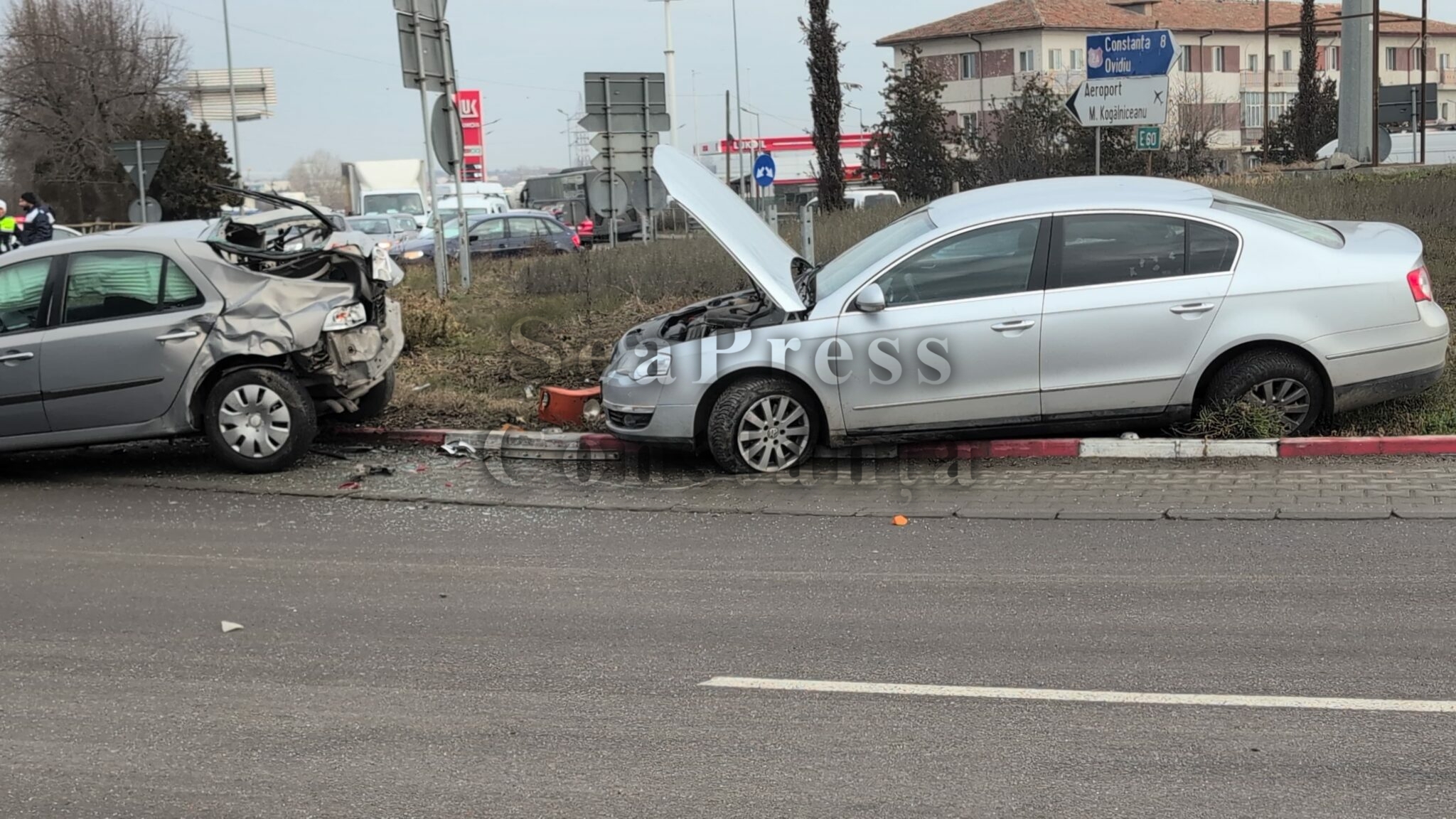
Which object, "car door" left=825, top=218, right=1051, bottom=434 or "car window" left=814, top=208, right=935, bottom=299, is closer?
"car door" left=825, top=218, right=1051, bottom=434

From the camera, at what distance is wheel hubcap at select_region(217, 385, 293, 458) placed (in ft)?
29.9

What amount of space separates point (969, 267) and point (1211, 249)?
57.0 inches

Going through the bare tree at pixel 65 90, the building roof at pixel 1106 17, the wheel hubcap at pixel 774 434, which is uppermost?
the building roof at pixel 1106 17

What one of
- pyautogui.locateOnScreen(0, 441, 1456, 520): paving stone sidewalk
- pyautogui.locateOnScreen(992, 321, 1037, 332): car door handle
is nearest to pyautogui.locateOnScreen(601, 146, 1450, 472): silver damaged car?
pyautogui.locateOnScreen(992, 321, 1037, 332): car door handle

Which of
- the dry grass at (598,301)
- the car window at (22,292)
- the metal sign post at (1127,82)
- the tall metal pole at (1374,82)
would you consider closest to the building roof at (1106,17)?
the tall metal pole at (1374,82)

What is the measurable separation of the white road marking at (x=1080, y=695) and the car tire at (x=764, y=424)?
353 centimetres

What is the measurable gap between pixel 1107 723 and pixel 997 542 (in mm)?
2456

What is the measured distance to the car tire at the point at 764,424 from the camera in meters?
8.54

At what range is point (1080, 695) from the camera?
4816 millimetres

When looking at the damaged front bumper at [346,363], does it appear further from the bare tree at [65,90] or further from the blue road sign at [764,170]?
the bare tree at [65,90]

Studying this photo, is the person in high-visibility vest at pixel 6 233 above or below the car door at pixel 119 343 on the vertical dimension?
above

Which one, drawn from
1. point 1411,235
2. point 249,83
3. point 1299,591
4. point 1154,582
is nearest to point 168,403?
point 1154,582

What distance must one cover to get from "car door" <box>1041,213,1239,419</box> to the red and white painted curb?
0.99 ft

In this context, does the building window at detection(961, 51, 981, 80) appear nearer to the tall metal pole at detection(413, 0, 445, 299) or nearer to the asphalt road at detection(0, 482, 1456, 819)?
the tall metal pole at detection(413, 0, 445, 299)
